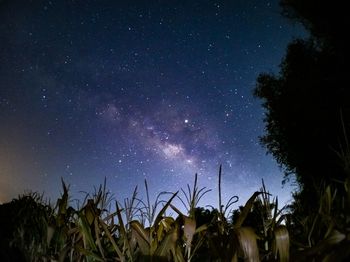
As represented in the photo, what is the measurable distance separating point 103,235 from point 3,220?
23.8 ft

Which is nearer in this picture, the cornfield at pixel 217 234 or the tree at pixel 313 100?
the cornfield at pixel 217 234

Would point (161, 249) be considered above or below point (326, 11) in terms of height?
below

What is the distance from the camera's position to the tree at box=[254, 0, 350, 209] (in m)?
14.5

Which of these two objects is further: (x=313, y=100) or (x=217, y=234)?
(x=313, y=100)

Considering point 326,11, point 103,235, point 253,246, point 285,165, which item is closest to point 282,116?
point 285,165

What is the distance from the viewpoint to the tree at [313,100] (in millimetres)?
14461

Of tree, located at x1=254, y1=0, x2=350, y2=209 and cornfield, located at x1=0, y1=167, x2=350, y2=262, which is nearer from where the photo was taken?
cornfield, located at x1=0, y1=167, x2=350, y2=262

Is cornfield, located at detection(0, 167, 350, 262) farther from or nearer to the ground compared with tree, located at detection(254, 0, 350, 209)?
nearer to the ground

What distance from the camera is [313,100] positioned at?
15.1 meters

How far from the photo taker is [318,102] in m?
15.0

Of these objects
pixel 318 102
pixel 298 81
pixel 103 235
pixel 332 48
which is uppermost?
pixel 332 48

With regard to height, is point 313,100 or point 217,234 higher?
point 313,100

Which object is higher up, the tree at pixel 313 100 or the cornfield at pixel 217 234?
the tree at pixel 313 100

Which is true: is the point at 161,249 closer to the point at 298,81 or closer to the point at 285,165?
the point at 298,81
